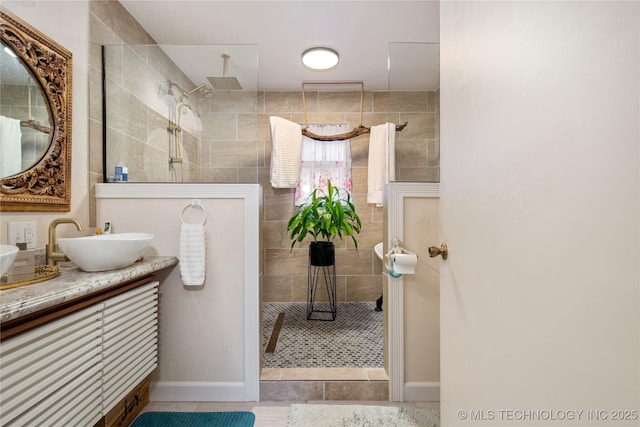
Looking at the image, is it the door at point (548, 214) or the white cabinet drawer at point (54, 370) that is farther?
the white cabinet drawer at point (54, 370)

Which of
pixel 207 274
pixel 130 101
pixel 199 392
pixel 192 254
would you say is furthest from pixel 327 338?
pixel 130 101

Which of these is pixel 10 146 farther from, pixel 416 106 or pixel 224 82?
pixel 416 106

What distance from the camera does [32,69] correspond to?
130 cm

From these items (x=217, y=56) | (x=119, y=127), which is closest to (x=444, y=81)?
(x=217, y=56)

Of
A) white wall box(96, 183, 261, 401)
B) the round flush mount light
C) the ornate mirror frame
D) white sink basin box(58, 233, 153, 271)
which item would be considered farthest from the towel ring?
the round flush mount light

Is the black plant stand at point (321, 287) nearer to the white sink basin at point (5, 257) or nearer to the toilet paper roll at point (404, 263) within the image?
the toilet paper roll at point (404, 263)

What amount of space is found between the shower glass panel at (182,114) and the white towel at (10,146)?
554 millimetres

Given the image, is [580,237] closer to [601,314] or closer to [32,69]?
[601,314]

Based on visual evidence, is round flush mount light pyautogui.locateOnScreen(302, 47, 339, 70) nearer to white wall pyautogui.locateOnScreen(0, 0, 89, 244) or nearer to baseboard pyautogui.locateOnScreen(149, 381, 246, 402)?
white wall pyautogui.locateOnScreen(0, 0, 89, 244)

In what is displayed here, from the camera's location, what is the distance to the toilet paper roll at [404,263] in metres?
1.53

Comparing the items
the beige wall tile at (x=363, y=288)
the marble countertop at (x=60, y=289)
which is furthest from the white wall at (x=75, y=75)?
the beige wall tile at (x=363, y=288)

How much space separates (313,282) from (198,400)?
1711mm

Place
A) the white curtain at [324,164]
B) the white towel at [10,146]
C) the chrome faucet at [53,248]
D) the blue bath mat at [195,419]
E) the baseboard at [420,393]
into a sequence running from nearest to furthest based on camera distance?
the white towel at [10,146]
the chrome faucet at [53,248]
the blue bath mat at [195,419]
the baseboard at [420,393]
the white curtain at [324,164]

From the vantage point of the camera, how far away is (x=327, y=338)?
2291 millimetres
